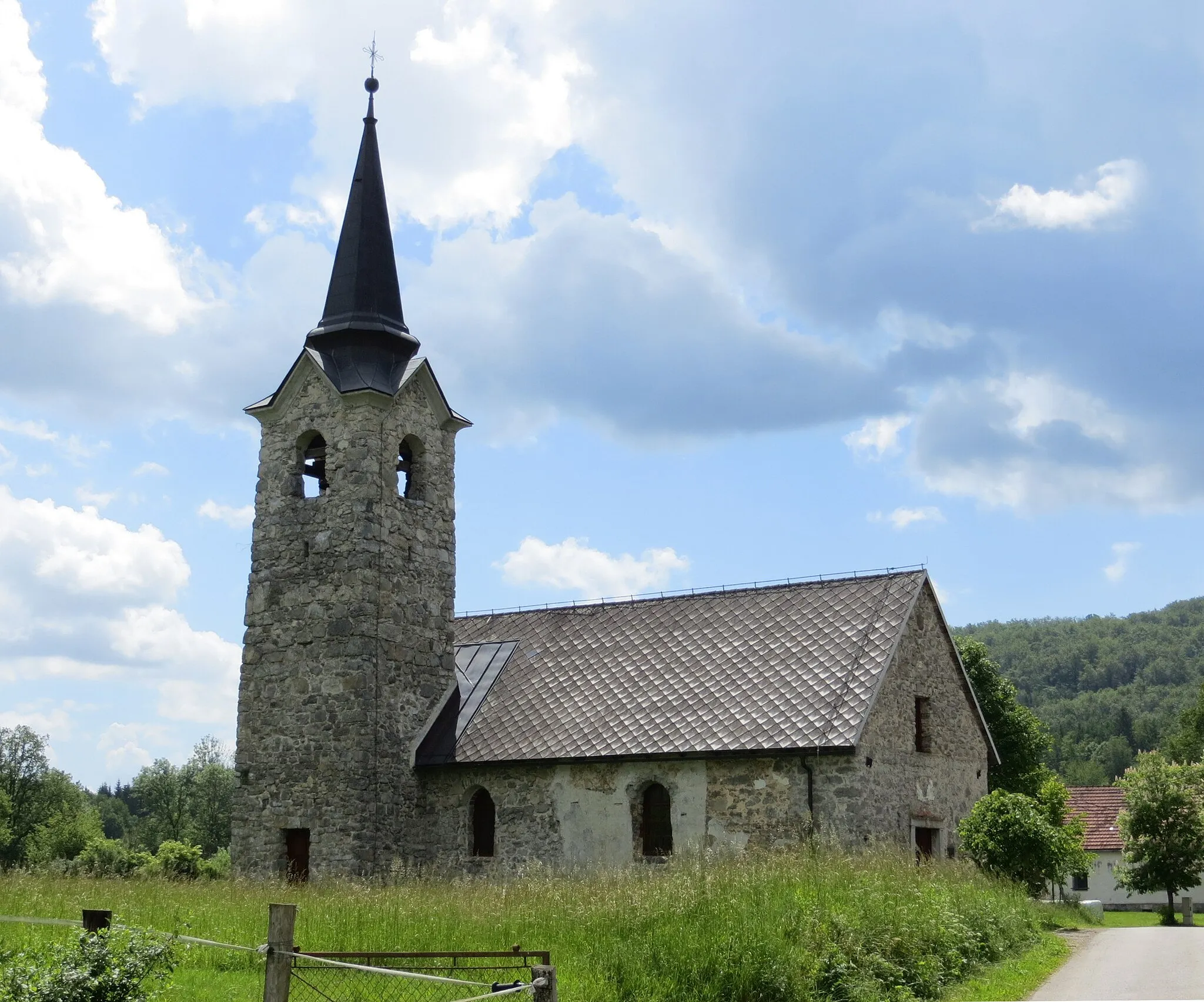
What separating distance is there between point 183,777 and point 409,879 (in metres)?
61.0

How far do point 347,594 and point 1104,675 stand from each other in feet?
471

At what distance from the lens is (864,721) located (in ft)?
69.6

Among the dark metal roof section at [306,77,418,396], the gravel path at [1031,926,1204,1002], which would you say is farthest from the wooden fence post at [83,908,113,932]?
the dark metal roof section at [306,77,418,396]

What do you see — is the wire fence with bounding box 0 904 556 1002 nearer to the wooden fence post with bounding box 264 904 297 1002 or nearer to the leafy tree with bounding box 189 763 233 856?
the wooden fence post with bounding box 264 904 297 1002

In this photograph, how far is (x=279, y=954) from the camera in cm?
785

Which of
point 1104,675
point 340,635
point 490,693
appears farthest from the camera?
point 1104,675

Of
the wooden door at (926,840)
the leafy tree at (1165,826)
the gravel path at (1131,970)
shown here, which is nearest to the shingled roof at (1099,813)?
the leafy tree at (1165,826)

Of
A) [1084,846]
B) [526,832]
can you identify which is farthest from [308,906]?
[1084,846]

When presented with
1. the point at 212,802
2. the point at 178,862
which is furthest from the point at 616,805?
the point at 212,802

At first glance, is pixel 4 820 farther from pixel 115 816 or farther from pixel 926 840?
pixel 926 840

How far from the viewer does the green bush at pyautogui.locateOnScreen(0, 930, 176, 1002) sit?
7.88 m

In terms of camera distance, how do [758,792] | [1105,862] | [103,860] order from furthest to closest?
[1105,862] < [103,860] < [758,792]

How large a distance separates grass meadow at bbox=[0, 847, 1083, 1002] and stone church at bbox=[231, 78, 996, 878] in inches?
109

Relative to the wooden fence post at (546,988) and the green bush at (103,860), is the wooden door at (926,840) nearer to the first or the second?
the green bush at (103,860)
